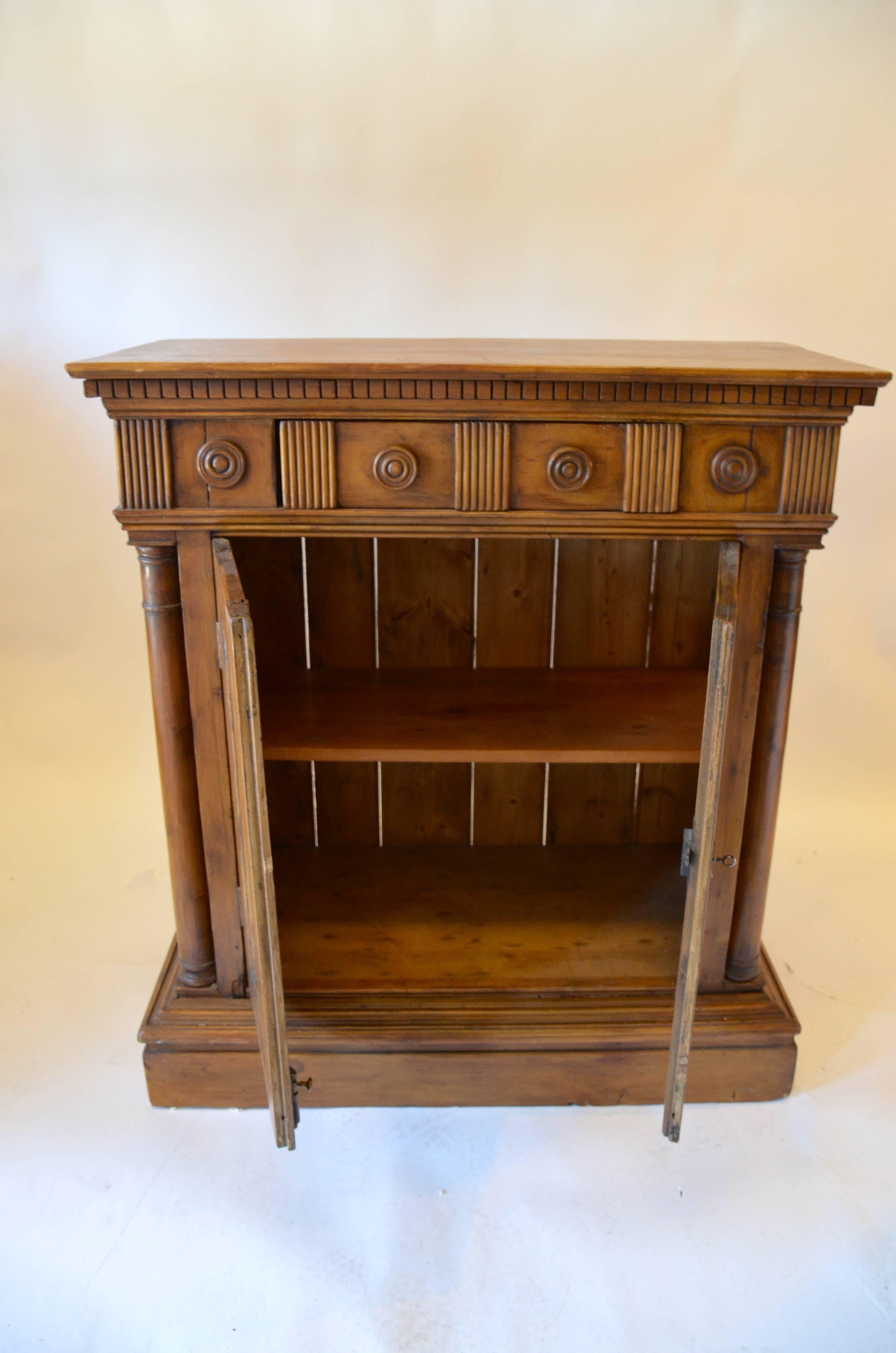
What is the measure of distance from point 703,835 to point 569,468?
2.02ft

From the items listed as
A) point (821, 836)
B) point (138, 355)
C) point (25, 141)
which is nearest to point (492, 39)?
point (25, 141)

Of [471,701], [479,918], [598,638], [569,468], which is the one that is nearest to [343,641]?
[471,701]

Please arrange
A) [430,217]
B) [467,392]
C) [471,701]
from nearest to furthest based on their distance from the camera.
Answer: [467,392] < [471,701] < [430,217]

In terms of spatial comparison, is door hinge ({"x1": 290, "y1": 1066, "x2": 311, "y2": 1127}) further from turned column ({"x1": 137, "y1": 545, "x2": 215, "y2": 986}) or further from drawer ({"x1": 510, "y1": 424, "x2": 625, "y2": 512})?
drawer ({"x1": 510, "y1": 424, "x2": 625, "y2": 512})

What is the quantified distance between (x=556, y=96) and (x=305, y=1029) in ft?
7.81

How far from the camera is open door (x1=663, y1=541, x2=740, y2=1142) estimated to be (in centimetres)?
160

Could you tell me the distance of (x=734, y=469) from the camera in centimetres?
182

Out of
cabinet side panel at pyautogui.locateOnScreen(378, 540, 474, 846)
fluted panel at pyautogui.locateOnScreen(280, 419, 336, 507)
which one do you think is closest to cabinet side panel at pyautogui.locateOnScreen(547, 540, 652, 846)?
cabinet side panel at pyautogui.locateOnScreen(378, 540, 474, 846)

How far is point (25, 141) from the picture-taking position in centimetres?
298

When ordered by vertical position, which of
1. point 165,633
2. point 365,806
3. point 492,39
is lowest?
point 365,806

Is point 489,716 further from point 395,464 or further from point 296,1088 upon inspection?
point 296,1088

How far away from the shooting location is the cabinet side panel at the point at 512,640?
2.51m

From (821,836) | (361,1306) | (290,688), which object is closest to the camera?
(361,1306)

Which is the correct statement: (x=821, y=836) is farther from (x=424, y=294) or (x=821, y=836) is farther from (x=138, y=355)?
(x=138, y=355)
